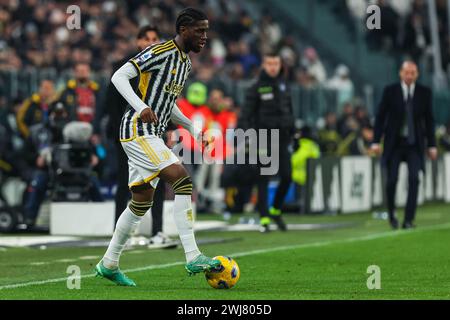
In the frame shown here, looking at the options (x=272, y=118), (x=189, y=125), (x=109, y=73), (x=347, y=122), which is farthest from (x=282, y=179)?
(x=347, y=122)

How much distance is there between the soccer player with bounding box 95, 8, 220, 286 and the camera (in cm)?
1159

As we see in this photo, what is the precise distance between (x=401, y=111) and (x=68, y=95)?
4559 millimetres

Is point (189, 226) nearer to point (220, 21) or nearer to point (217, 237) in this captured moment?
point (217, 237)

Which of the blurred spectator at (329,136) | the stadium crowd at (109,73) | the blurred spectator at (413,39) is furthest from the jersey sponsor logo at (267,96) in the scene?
the blurred spectator at (413,39)

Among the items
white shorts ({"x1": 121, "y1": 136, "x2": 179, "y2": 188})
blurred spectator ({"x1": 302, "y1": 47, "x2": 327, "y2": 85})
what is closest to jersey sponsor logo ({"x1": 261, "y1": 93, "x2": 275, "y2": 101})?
white shorts ({"x1": 121, "y1": 136, "x2": 179, "y2": 188})

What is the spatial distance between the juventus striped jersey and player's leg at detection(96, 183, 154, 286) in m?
0.47

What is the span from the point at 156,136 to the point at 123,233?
0.84 metres

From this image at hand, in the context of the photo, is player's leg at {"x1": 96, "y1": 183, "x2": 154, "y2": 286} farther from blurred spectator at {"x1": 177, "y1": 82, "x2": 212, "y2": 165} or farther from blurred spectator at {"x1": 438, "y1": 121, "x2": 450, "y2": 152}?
blurred spectator at {"x1": 438, "y1": 121, "x2": 450, "y2": 152}

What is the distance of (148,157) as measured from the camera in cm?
1161

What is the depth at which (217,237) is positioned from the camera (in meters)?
18.4

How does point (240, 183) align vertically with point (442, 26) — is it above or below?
below

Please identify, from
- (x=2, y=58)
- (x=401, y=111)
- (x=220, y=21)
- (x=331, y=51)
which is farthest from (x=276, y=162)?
(x=331, y=51)
